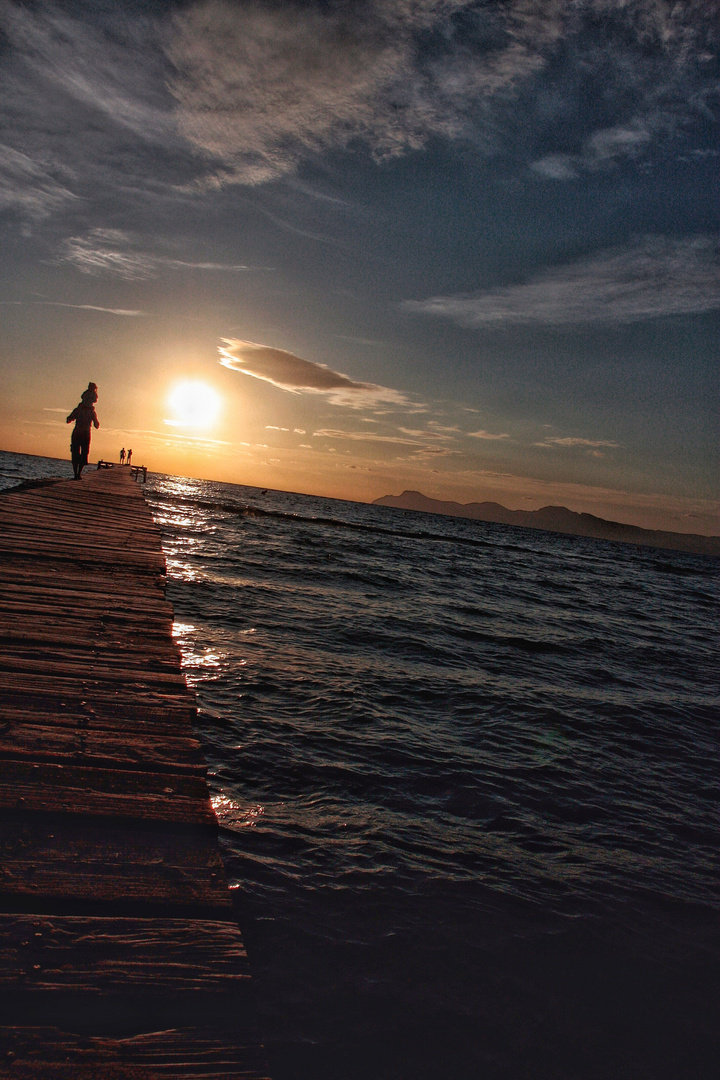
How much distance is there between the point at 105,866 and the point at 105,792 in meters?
0.49

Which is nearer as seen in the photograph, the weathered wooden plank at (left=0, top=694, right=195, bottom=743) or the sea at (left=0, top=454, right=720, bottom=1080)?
the sea at (left=0, top=454, right=720, bottom=1080)

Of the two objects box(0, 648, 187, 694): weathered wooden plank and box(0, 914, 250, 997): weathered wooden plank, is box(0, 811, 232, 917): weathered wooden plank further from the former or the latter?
box(0, 648, 187, 694): weathered wooden plank

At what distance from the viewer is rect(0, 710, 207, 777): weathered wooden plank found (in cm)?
276

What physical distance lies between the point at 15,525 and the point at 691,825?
999 cm

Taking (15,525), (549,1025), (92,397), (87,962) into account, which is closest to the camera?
(87,962)

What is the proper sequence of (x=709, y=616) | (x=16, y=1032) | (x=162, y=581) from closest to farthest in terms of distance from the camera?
(x=16, y=1032), (x=162, y=581), (x=709, y=616)

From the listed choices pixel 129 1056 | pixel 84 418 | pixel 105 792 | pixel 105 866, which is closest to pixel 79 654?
pixel 105 792

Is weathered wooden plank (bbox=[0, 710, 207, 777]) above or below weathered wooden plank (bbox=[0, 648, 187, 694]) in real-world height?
below

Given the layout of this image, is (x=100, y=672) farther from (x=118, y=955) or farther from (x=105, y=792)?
(x=118, y=955)

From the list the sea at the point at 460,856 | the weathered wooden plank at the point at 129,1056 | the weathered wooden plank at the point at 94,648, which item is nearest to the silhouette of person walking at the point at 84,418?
the sea at the point at 460,856

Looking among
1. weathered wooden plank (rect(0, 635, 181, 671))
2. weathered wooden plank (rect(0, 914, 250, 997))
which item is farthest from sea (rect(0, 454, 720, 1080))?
weathered wooden plank (rect(0, 635, 181, 671))

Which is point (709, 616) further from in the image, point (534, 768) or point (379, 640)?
A: point (534, 768)

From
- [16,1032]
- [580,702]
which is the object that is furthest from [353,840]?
[580,702]

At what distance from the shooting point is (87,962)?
1731 millimetres
